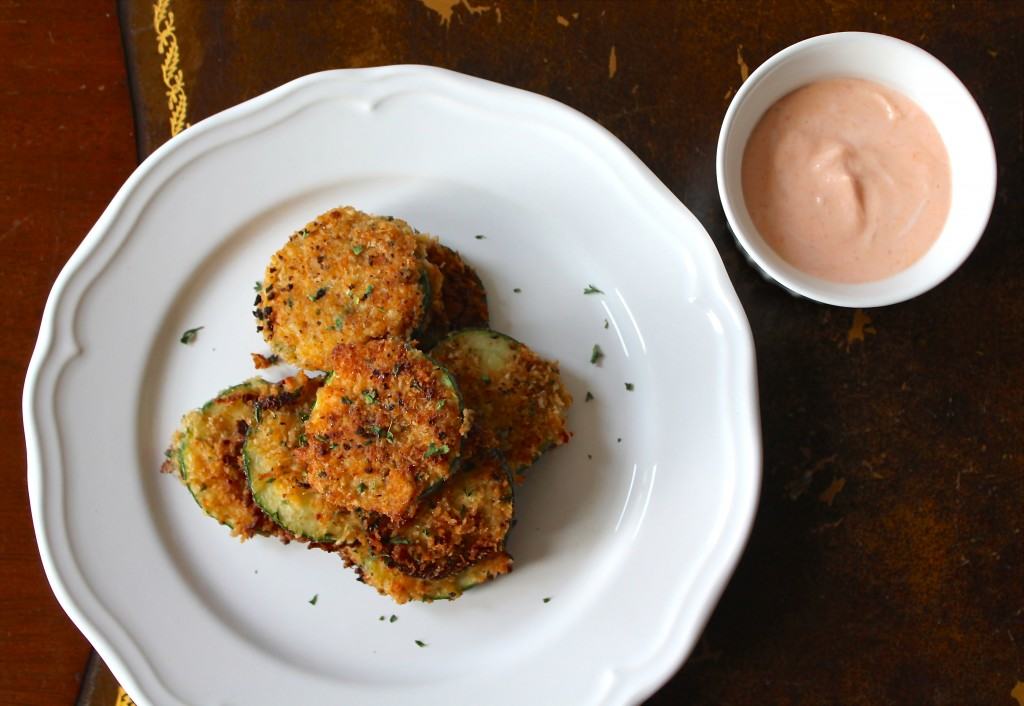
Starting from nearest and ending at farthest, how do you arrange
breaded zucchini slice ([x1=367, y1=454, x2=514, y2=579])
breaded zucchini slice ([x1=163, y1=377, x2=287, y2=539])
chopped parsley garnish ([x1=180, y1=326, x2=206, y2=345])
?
breaded zucchini slice ([x1=367, y1=454, x2=514, y2=579])
breaded zucchini slice ([x1=163, y1=377, x2=287, y2=539])
chopped parsley garnish ([x1=180, y1=326, x2=206, y2=345])

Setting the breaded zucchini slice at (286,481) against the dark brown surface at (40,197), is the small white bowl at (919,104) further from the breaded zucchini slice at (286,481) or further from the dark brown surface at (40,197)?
the dark brown surface at (40,197)

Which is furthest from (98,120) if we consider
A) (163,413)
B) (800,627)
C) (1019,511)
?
(1019,511)

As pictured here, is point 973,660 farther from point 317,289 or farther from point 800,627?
point 317,289

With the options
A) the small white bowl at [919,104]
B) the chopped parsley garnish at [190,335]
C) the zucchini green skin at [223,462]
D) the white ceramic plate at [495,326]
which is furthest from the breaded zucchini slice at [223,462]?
the small white bowl at [919,104]

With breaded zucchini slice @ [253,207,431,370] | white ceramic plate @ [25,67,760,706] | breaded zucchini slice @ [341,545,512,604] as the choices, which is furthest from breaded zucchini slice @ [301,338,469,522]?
white ceramic plate @ [25,67,760,706]

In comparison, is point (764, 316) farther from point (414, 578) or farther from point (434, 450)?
point (414, 578)

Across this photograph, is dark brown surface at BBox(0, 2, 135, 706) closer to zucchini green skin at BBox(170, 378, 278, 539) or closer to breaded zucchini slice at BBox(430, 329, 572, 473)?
zucchini green skin at BBox(170, 378, 278, 539)

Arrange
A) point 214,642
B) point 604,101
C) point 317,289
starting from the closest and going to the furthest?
point 317,289 < point 214,642 < point 604,101
